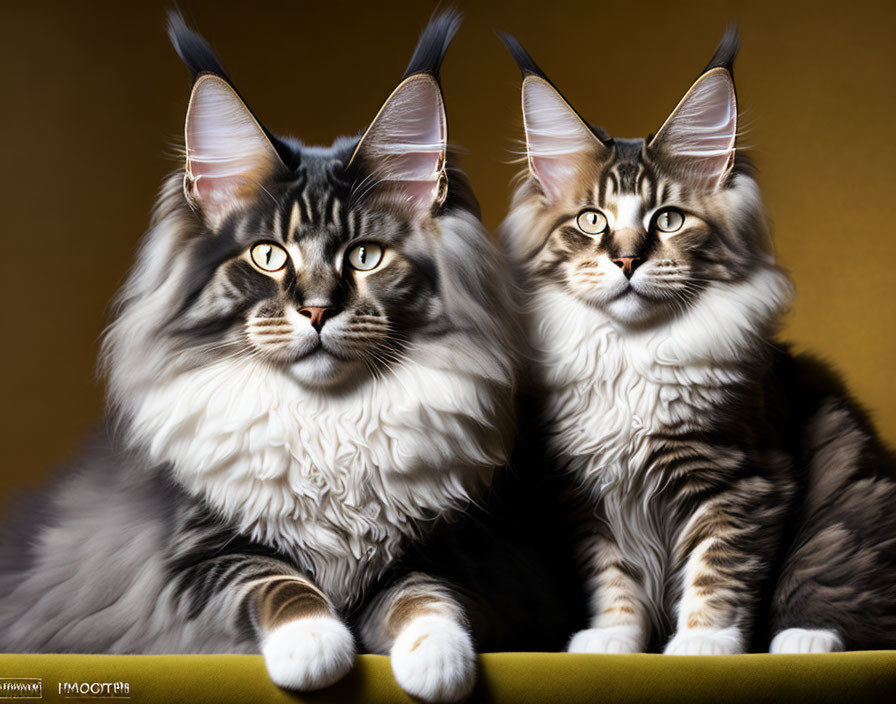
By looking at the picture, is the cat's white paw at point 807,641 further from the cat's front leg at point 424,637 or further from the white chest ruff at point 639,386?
the cat's front leg at point 424,637

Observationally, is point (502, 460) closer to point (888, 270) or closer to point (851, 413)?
point (851, 413)

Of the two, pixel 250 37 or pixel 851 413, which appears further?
pixel 250 37

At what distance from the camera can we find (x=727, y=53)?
1513 mm

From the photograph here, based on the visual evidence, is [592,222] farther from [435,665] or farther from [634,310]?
[435,665]

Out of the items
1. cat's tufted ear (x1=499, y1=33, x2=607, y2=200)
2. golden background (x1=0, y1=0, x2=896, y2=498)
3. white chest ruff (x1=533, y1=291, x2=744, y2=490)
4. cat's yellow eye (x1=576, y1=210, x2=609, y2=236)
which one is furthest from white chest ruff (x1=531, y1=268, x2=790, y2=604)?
golden background (x1=0, y1=0, x2=896, y2=498)

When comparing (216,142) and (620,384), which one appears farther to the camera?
(620,384)

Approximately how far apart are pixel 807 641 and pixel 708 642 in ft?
0.50

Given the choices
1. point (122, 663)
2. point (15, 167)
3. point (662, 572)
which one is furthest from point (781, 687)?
point (15, 167)

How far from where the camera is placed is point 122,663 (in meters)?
1.12

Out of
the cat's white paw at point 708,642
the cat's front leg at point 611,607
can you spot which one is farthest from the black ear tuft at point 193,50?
the cat's white paw at point 708,642

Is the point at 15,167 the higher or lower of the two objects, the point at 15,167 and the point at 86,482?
the higher

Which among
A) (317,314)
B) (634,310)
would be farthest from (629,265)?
(317,314)

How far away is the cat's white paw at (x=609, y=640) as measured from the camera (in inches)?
54.0

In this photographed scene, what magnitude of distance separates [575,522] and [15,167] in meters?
1.62
